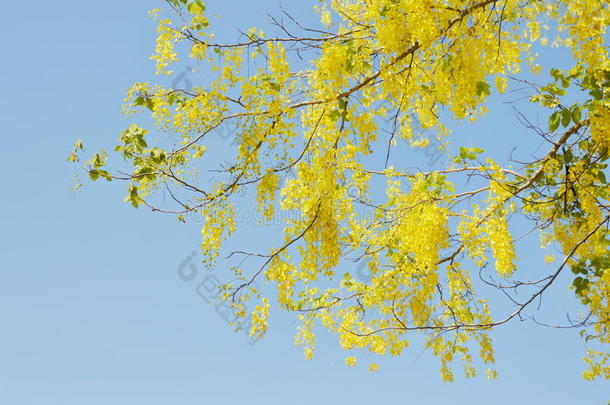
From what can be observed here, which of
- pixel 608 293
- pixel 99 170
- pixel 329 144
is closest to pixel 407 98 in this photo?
pixel 329 144

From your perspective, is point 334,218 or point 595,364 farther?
point 595,364

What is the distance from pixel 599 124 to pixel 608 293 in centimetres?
156

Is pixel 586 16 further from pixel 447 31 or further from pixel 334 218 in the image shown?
pixel 334 218

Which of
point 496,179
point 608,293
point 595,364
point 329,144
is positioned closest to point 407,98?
point 329,144

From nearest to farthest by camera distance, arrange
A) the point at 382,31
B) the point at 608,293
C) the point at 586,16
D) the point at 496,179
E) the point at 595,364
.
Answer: the point at 586,16 → the point at 382,31 → the point at 496,179 → the point at 608,293 → the point at 595,364

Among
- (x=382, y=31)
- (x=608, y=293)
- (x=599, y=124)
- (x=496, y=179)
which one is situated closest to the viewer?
(x=382, y=31)

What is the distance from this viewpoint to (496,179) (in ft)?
13.7

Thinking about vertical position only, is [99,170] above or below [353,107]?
below

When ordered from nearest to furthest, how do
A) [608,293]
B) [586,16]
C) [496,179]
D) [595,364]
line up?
1. [586,16]
2. [496,179]
3. [608,293]
4. [595,364]

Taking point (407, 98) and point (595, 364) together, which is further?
point (595, 364)

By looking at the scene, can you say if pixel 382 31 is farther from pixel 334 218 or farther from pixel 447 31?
pixel 334 218

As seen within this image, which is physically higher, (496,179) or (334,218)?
(496,179)

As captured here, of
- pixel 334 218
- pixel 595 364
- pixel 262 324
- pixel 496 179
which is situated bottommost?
pixel 262 324

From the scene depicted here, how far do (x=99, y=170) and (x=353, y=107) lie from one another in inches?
63.7
